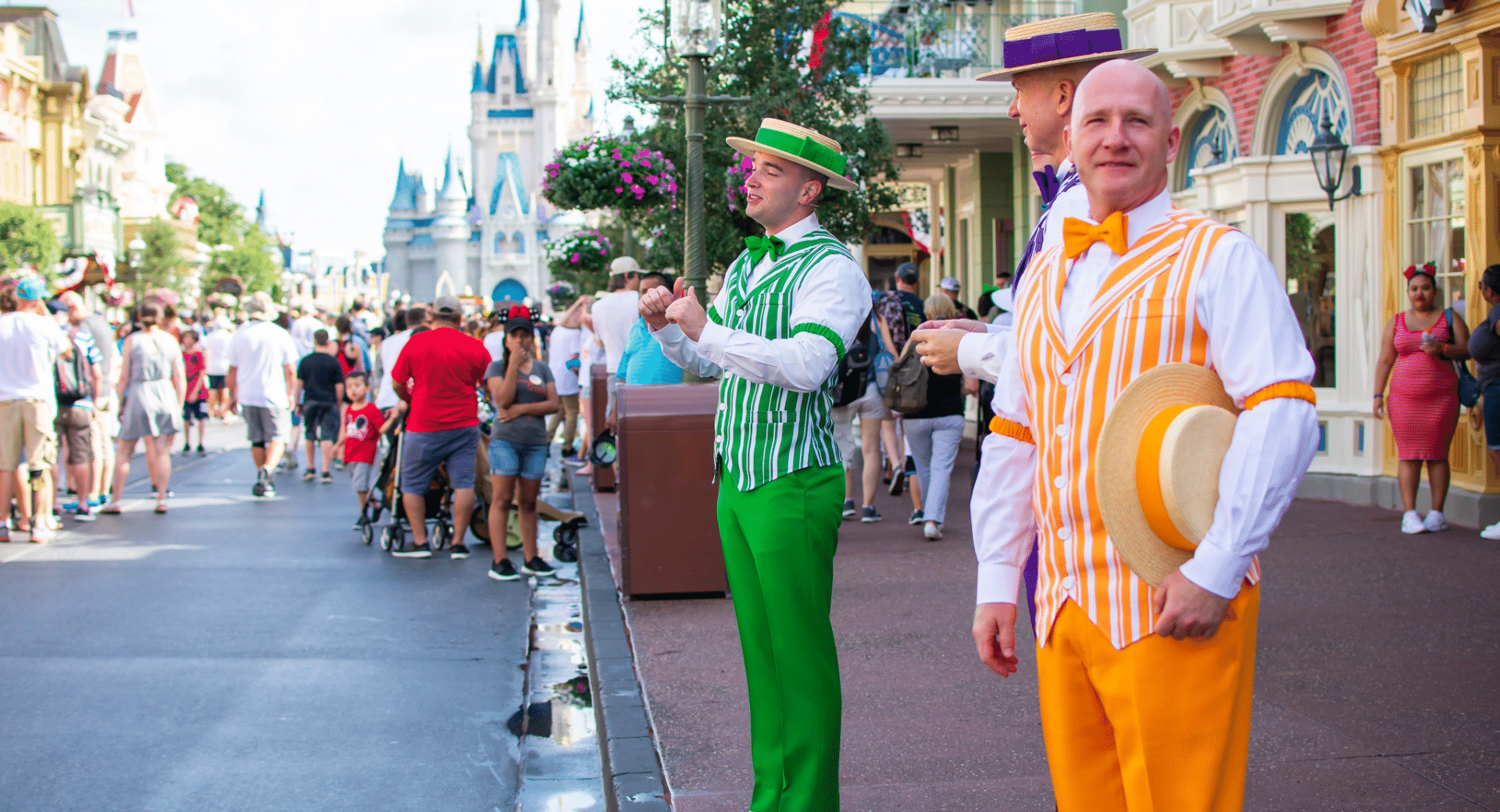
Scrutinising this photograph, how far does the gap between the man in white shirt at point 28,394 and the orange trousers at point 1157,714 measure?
9779 mm

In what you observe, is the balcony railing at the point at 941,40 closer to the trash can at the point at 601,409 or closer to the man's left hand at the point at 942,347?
the trash can at the point at 601,409

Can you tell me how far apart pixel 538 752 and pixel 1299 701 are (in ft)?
9.05

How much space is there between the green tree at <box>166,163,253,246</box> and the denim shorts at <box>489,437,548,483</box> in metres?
87.7

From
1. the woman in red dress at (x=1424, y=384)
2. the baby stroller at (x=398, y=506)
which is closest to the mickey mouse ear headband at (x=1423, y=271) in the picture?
the woman in red dress at (x=1424, y=384)

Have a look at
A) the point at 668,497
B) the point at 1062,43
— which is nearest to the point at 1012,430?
the point at 1062,43

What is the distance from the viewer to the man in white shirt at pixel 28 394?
1022 cm

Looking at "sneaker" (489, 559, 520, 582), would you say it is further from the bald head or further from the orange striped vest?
the bald head

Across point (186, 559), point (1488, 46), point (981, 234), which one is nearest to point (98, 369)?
point (186, 559)

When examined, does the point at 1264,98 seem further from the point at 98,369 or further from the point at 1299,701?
the point at 98,369

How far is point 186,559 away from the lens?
966 cm

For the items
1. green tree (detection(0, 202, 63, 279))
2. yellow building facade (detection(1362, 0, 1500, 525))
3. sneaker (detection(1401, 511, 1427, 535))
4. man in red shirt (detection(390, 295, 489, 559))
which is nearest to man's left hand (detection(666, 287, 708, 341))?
man in red shirt (detection(390, 295, 489, 559))

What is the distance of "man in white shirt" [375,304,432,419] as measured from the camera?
11859mm

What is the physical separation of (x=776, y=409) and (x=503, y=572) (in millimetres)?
5619

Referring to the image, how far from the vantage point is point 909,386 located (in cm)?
929
